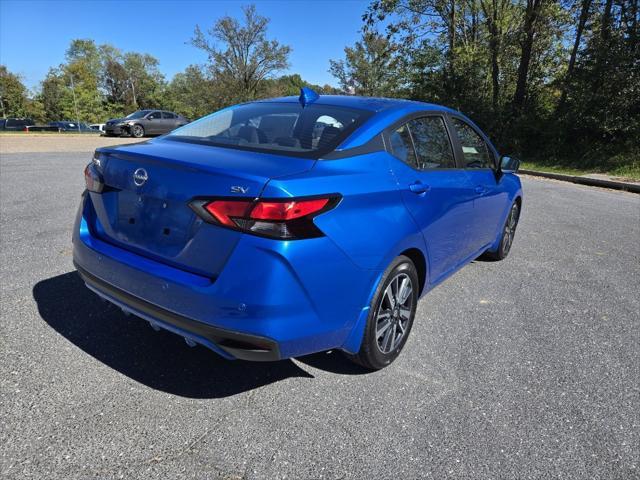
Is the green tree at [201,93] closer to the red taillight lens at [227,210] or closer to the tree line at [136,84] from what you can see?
the tree line at [136,84]

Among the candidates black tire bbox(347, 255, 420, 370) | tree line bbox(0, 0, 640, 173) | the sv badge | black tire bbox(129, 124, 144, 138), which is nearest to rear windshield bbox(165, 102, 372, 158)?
the sv badge

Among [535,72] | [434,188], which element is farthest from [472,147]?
[535,72]

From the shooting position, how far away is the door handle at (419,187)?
2.79 metres

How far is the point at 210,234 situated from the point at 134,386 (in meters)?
1.07

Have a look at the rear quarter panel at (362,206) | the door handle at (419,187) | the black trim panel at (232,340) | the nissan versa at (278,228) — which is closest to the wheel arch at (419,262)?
the nissan versa at (278,228)

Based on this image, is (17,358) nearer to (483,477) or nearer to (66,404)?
(66,404)

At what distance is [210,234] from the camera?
6.87ft

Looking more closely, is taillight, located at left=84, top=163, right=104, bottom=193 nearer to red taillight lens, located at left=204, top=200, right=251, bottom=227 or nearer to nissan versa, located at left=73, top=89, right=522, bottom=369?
nissan versa, located at left=73, top=89, right=522, bottom=369

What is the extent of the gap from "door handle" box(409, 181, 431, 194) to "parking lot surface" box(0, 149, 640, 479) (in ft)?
3.54

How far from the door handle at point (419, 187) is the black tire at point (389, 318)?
0.41m

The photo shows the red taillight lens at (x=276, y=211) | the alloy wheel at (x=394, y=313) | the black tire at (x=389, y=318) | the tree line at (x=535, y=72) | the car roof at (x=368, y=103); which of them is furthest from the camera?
the tree line at (x=535, y=72)

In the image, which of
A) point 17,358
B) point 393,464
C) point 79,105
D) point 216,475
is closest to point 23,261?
point 17,358

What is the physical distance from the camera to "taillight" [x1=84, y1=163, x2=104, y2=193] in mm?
2604

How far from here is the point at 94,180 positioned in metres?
2.66
